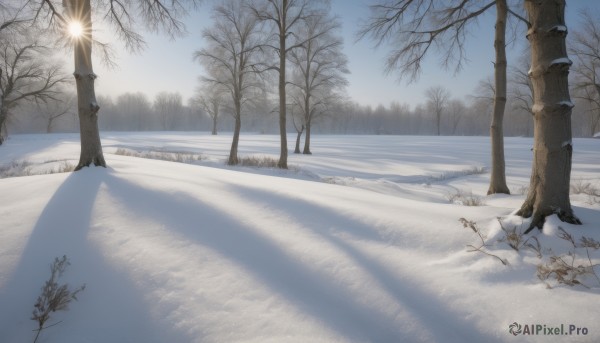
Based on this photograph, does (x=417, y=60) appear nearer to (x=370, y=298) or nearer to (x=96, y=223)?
(x=370, y=298)

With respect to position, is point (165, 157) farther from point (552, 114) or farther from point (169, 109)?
point (169, 109)

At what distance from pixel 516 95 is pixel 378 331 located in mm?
40715

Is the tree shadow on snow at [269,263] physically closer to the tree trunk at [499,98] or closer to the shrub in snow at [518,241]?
the shrub in snow at [518,241]

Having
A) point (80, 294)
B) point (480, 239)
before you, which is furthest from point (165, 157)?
point (480, 239)

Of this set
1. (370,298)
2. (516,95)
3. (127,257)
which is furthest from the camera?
(516,95)

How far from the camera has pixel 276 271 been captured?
202 cm

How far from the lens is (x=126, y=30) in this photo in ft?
20.8

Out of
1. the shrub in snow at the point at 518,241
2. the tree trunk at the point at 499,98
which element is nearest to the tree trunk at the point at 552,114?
the shrub in snow at the point at 518,241

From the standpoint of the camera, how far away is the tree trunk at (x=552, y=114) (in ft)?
8.07

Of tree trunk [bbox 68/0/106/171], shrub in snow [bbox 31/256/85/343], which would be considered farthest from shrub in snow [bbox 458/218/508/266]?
tree trunk [bbox 68/0/106/171]

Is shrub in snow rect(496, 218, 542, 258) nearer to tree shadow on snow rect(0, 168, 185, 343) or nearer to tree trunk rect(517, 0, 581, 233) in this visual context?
tree trunk rect(517, 0, 581, 233)

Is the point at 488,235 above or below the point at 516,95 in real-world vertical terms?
below

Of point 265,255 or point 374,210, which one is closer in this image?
point 265,255

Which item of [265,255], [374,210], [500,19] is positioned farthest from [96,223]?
[500,19]
